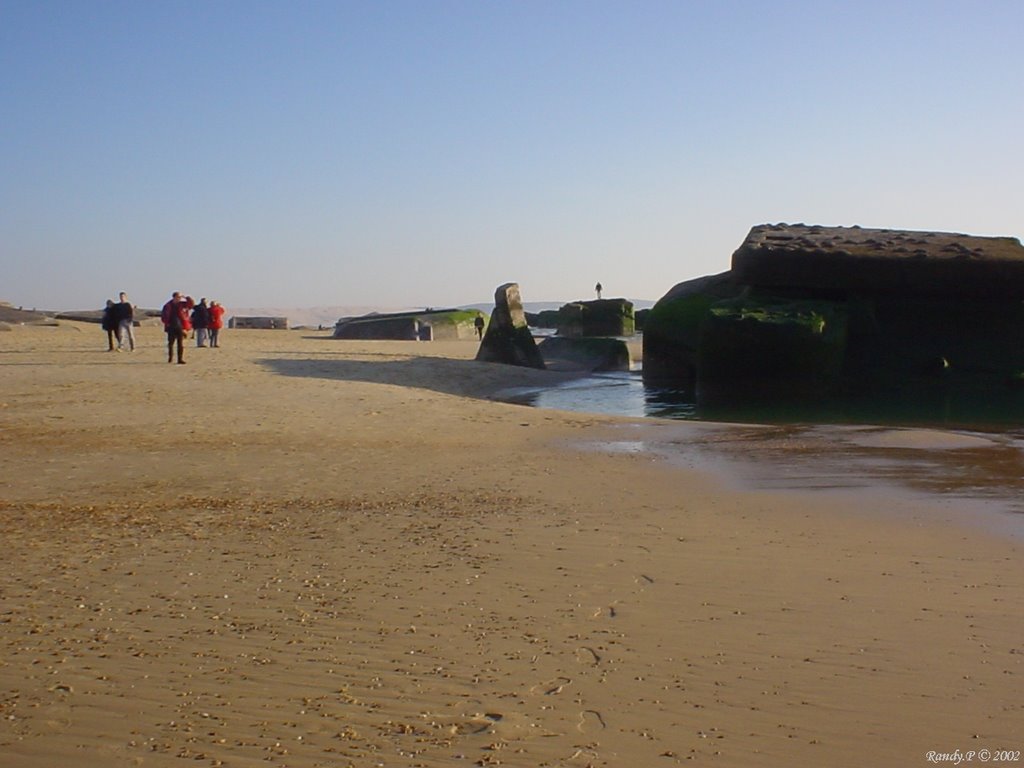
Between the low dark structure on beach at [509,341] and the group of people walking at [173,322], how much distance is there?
6363 millimetres

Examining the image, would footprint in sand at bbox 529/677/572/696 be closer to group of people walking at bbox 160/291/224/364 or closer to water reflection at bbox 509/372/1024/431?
water reflection at bbox 509/372/1024/431

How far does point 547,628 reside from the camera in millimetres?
4875

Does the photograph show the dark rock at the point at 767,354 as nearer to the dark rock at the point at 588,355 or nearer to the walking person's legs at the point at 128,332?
the dark rock at the point at 588,355

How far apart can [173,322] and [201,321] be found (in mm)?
5636

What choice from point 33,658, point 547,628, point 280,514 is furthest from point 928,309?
point 33,658

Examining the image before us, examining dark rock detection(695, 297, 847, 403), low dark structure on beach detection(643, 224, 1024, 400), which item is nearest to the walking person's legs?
low dark structure on beach detection(643, 224, 1024, 400)

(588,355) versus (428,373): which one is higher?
(588,355)

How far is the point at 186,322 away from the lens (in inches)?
811

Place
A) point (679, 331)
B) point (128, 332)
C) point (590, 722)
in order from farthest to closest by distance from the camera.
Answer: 1. point (128, 332)
2. point (679, 331)
3. point (590, 722)

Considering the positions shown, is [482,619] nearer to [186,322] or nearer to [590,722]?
[590,722]

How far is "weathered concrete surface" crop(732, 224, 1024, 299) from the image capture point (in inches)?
725

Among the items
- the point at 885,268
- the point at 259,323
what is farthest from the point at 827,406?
the point at 259,323

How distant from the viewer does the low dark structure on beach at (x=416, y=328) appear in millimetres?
38344

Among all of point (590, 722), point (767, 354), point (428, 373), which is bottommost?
point (590, 722)
